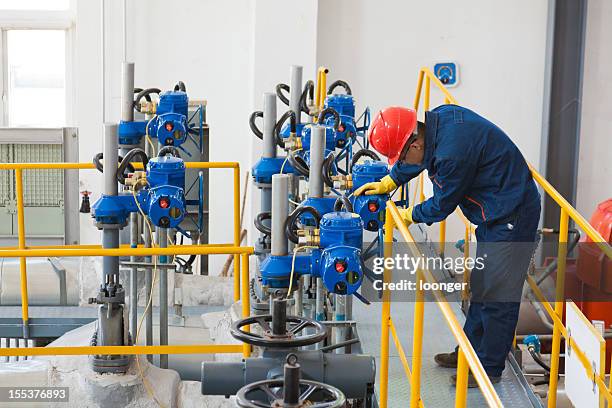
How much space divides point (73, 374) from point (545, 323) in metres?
3.54

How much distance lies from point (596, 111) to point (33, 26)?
560cm

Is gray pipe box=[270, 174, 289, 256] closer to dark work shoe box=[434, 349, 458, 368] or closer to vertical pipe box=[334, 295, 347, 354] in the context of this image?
vertical pipe box=[334, 295, 347, 354]

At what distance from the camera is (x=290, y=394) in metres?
3.66

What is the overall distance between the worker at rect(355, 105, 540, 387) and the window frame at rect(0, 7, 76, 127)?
228 inches

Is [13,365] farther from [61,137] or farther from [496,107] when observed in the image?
[496,107]

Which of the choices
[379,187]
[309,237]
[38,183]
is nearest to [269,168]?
[379,187]

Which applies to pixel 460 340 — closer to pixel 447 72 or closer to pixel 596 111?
pixel 447 72

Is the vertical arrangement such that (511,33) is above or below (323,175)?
above

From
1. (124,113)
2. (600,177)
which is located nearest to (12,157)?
(124,113)

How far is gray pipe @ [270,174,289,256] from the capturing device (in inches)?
191

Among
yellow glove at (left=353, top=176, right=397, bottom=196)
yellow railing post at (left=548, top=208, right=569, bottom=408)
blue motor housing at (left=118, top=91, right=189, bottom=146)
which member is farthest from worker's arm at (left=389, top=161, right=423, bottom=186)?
blue motor housing at (left=118, top=91, right=189, bottom=146)

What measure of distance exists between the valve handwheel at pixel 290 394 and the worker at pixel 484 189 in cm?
137

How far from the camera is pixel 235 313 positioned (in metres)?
7.02

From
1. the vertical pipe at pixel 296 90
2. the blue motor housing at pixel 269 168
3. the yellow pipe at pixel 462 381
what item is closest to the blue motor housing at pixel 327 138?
the blue motor housing at pixel 269 168
